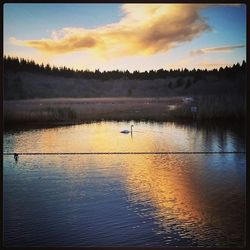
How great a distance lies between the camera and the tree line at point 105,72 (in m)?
3.28

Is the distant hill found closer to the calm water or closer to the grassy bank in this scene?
the grassy bank

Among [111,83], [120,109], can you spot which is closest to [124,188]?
[120,109]

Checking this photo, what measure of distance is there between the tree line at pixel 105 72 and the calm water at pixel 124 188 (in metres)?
0.37

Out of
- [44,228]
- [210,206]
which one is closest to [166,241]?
[210,206]

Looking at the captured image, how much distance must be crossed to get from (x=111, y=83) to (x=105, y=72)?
0.10m

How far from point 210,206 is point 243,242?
336mm

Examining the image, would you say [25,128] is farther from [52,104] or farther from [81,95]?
[81,95]

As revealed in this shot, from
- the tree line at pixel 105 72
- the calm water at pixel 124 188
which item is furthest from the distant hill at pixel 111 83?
the calm water at pixel 124 188

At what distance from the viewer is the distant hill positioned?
333cm

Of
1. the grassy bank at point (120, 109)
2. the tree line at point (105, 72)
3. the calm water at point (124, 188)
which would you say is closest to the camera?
the calm water at point (124, 188)

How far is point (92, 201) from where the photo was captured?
10.7 ft

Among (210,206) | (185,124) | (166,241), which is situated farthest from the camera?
(185,124)

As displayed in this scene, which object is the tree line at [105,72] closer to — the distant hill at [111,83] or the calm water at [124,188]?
the distant hill at [111,83]

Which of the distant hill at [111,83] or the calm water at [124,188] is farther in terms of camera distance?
the distant hill at [111,83]
